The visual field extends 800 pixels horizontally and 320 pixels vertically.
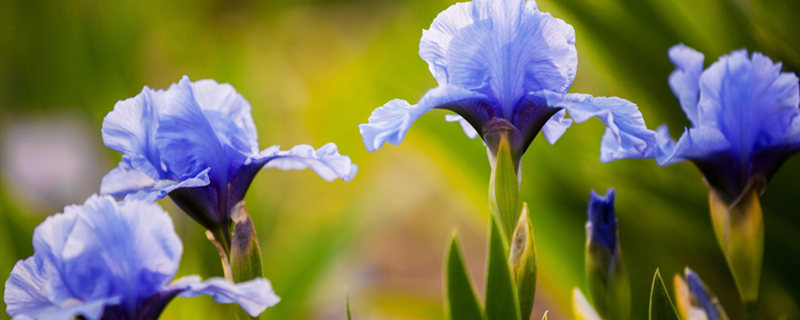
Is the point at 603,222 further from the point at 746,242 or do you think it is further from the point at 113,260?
the point at 113,260

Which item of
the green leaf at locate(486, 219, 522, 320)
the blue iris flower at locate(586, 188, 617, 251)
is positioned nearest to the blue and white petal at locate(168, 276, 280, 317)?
the green leaf at locate(486, 219, 522, 320)

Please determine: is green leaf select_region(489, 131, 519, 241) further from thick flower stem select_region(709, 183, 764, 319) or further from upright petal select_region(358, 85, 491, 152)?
thick flower stem select_region(709, 183, 764, 319)

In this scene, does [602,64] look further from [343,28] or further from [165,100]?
[343,28]

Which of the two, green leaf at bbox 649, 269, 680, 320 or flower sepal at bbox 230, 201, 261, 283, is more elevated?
flower sepal at bbox 230, 201, 261, 283

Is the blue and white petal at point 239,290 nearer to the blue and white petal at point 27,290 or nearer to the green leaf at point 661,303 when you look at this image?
the blue and white petal at point 27,290

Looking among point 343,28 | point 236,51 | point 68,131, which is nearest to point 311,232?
point 236,51

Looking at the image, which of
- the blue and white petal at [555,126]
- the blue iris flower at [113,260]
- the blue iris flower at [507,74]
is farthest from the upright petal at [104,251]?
the blue and white petal at [555,126]
